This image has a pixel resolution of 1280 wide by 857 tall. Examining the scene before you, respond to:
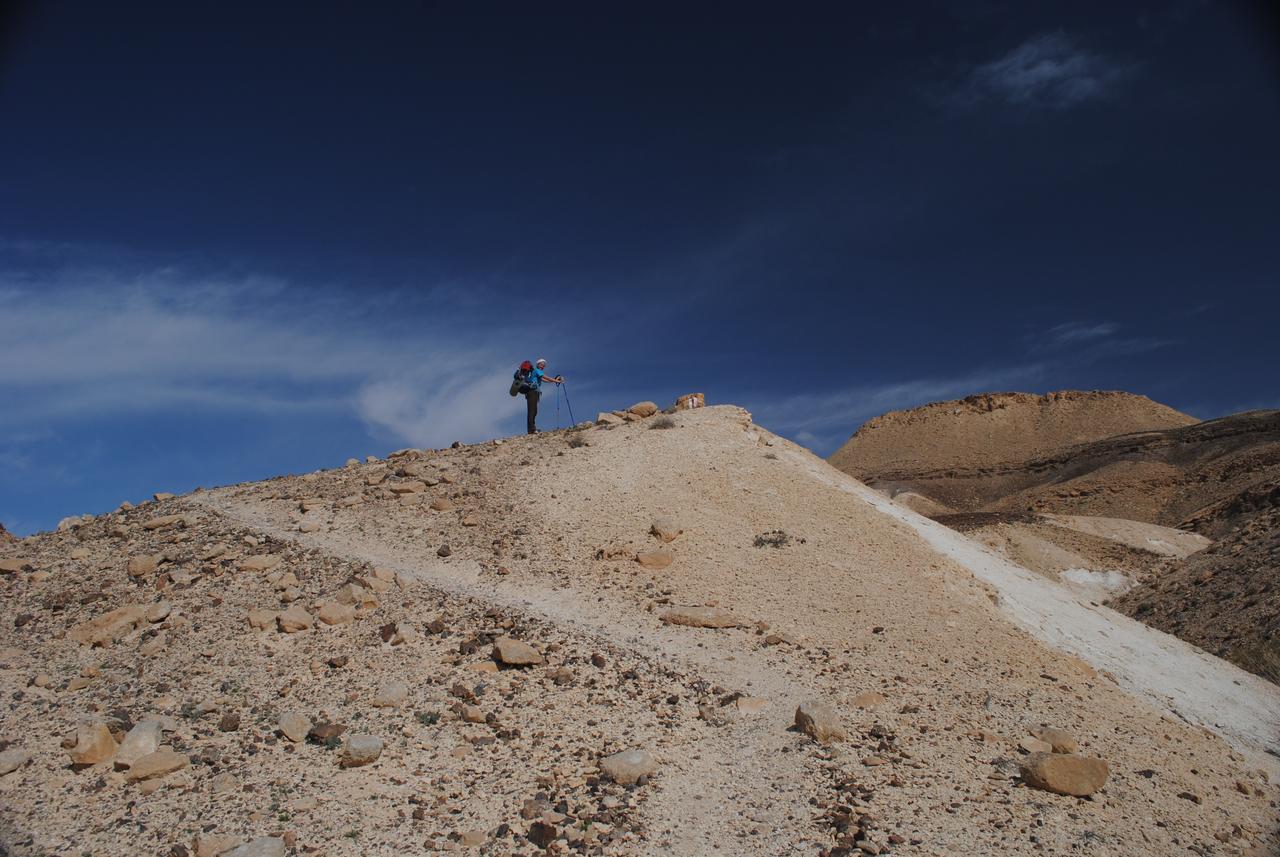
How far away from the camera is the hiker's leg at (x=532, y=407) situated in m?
16.4

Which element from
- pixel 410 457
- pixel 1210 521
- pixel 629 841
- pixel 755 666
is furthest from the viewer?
pixel 1210 521

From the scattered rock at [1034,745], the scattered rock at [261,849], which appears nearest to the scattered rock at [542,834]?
the scattered rock at [261,849]

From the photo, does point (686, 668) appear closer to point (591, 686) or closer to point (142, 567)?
point (591, 686)

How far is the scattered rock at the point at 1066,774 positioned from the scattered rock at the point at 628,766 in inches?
118

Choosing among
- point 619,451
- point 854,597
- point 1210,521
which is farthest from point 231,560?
point 1210,521

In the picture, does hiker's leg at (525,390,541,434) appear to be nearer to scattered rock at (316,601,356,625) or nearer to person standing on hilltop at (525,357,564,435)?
person standing on hilltop at (525,357,564,435)

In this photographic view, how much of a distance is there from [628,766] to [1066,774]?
343cm

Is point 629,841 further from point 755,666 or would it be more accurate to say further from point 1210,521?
point 1210,521

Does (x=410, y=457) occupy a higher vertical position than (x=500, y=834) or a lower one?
higher

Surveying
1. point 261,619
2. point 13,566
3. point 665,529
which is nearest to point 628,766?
point 665,529

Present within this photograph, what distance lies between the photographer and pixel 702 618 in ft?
29.4

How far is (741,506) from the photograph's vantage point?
12078mm

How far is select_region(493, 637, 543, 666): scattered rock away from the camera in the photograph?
7.94 m

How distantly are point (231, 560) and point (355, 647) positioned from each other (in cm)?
318
